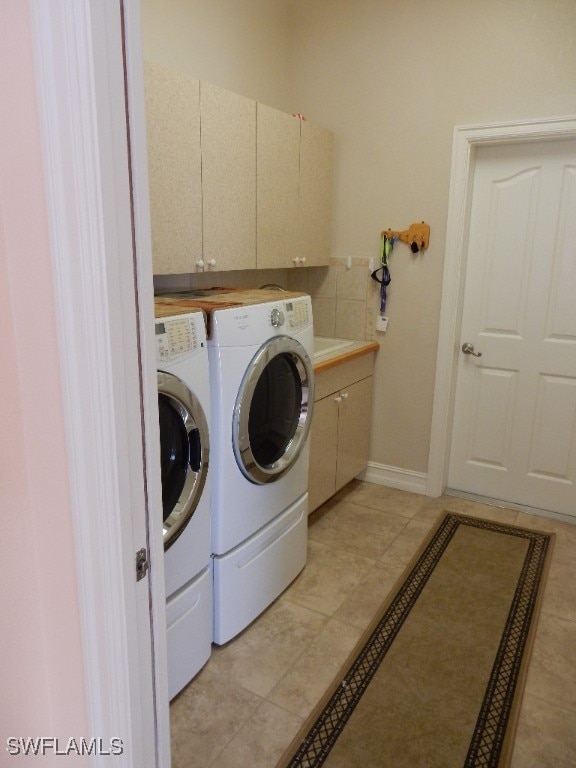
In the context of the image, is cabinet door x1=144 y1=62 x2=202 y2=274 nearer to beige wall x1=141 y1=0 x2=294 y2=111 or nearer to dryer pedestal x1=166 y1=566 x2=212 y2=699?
beige wall x1=141 y1=0 x2=294 y2=111

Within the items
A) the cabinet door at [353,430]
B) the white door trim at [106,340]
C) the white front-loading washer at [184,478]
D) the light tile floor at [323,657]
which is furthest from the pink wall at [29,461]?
the cabinet door at [353,430]

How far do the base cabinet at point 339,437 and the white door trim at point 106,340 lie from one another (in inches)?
71.1

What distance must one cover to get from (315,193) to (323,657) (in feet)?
7.45

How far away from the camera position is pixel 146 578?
937 mm

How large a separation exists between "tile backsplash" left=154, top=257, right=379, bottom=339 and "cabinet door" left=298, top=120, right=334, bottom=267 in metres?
0.15

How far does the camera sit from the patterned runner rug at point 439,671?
161 centimetres

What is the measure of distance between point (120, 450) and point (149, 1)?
2203 mm

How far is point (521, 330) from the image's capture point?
2.99 m

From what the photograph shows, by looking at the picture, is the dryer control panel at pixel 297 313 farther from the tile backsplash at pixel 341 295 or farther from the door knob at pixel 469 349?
the door knob at pixel 469 349

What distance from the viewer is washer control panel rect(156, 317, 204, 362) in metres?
1.53

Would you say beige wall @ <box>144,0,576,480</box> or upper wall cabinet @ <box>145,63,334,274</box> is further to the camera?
beige wall @ <box>144,0,576,480</box>

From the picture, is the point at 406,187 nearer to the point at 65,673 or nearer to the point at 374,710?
the point at 374,710

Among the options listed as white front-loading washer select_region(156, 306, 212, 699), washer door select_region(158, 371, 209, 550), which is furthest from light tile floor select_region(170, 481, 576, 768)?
washer door select_region(158, 371, 209, 550)

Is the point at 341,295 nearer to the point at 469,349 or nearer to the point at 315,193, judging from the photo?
the point at 315,193
